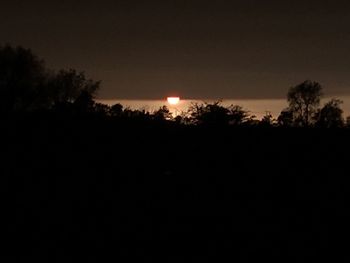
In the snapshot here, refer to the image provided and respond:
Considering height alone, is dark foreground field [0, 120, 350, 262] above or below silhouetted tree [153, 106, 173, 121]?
below

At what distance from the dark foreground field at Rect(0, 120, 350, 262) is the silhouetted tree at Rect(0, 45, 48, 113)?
1620 inches

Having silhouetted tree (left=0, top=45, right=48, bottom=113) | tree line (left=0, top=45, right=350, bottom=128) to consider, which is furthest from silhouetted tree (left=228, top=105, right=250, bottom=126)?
silhouetted tree (left=0, top=45, right=48, bottom=113)

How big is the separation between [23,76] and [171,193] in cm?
4799

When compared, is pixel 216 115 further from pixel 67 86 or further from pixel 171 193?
pixel 67 86

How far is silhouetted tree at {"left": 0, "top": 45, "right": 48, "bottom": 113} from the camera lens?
5900 cm

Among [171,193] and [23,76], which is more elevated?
[23,76]

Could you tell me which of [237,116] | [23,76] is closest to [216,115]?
[237,116]

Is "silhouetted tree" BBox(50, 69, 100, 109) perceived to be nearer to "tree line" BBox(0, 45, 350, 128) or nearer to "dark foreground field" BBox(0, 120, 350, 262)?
"tree line" BBox(0, 45, 350, 128)

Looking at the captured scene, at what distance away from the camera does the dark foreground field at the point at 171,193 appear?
525 inches

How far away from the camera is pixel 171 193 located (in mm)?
15805

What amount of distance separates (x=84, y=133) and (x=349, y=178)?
7070 mm

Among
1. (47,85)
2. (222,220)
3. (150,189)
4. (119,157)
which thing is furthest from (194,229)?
(47,85)

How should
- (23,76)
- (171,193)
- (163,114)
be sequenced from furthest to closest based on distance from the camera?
(23,76) → (163,114) → (171,193)

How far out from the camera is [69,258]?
41.1ft
